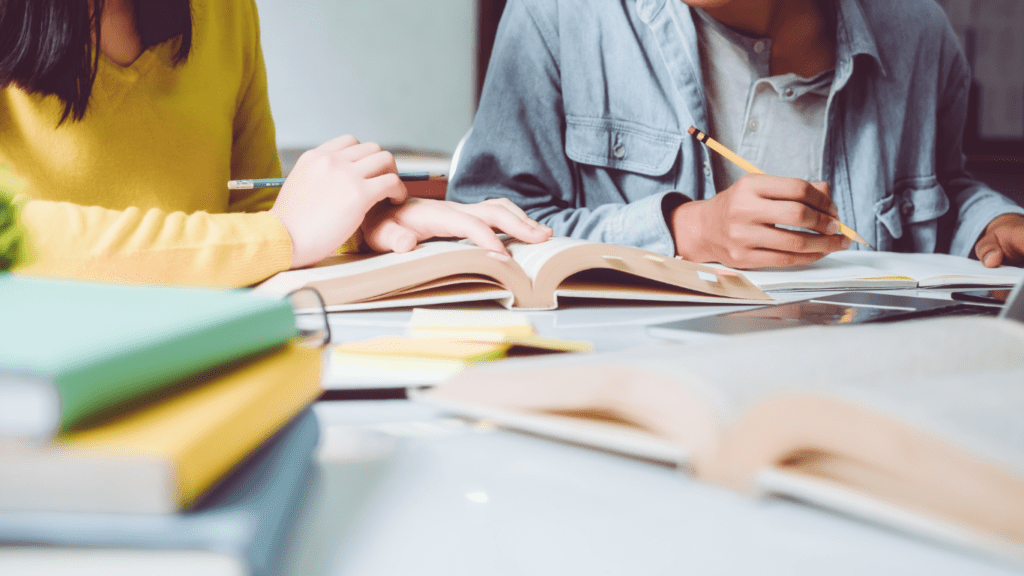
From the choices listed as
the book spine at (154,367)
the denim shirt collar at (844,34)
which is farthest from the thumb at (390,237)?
the denim shirt collar at (844,34)

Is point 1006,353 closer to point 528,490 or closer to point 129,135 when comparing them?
point 528,490

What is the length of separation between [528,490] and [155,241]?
18.3 inches

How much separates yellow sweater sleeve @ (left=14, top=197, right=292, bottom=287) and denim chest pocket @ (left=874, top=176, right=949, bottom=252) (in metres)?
1.05

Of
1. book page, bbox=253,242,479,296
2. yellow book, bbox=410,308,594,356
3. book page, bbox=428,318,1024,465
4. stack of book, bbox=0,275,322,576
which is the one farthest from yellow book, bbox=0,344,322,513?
book page, bbox=253,242,479,296

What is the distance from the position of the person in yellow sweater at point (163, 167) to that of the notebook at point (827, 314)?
0.22m

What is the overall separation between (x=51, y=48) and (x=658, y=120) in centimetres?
84

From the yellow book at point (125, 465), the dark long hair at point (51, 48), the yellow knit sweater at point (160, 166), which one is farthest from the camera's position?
the dark long hair at point (51, 48)

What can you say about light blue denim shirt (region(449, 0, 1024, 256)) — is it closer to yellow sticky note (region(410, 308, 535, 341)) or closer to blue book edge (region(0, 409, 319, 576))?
yellow sticky note (region(410, 308, 535, 341))

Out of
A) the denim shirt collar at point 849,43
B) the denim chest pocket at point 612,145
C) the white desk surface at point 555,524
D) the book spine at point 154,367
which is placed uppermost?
the denim shirt collar at point 849,43

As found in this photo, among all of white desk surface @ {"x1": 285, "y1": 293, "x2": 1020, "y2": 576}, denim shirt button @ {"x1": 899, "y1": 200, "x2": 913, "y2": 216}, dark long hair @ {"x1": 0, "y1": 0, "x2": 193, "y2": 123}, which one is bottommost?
white desk surface @ {"x1": 285, "y1": 293, "x2": 1020, "y2": 576}

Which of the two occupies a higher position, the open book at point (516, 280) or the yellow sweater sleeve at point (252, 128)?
the yellow sweater sleeve at point (252, 128)

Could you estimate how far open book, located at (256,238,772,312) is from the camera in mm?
572

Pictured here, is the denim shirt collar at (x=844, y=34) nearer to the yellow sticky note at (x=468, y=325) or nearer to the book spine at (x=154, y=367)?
the yellow sticky note at (x=468, y=325)

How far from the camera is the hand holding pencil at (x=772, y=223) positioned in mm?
787
